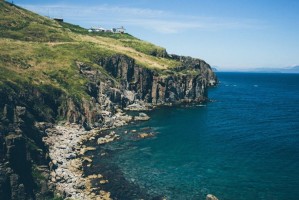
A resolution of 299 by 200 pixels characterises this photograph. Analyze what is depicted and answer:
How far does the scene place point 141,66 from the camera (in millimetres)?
159625

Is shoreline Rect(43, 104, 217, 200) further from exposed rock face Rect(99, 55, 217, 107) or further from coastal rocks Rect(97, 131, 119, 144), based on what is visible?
exposed rock face Rect(99, 55, 217, 107)

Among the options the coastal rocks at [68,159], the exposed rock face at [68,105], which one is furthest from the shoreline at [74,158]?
the exposed rock face at [68,105]

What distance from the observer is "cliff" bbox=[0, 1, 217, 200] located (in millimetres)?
59875

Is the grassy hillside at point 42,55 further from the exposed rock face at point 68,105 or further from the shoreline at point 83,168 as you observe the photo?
the shoreline at point 83,168

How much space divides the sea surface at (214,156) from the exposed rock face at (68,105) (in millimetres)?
16224

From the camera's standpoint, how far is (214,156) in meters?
81.3

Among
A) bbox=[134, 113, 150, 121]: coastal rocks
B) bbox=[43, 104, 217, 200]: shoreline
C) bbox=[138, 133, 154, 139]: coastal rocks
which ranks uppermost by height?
bbox=[134, 113, 150, 121]: coastal rocks

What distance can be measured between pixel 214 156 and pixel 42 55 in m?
94.9

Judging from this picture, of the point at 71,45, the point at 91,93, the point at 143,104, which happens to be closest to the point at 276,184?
the point at 91,93

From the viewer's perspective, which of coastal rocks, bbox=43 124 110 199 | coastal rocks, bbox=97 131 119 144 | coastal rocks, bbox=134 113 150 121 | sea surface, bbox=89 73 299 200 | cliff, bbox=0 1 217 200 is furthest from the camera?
coastal rocks, bbox=134 113 150 121

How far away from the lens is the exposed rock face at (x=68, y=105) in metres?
57.8

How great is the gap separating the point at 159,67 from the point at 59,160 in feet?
345

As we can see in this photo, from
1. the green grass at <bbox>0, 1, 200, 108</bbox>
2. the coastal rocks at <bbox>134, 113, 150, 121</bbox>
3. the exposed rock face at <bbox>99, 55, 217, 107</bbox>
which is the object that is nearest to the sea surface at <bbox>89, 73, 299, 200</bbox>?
the coastal rocks at <bbox>134, 113, 150, 121</bbox>

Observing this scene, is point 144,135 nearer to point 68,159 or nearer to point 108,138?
point 108,138
